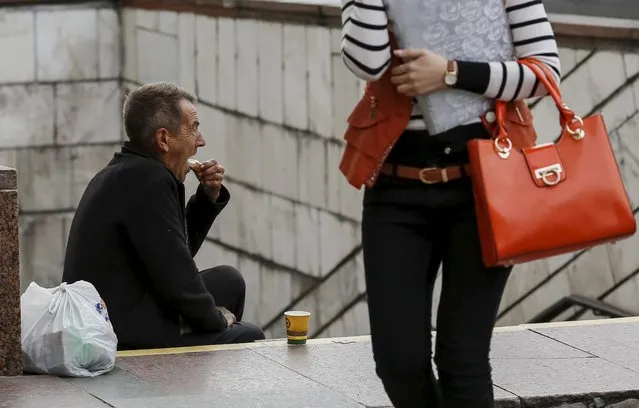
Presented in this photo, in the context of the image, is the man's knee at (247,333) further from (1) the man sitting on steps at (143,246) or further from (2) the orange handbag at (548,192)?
(2) the orange handbag at (548,192)

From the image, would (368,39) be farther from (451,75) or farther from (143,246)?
(143,246)

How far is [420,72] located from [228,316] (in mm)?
2912

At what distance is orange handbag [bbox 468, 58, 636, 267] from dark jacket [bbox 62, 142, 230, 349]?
2.35m

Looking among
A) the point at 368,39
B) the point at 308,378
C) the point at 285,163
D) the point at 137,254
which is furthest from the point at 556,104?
the point at 285,163

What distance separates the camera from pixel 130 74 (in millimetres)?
14820

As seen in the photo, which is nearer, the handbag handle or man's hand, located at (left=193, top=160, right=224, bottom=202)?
the handbag handle

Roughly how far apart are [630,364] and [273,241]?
6.89 meters

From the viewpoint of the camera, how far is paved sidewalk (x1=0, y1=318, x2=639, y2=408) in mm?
5145

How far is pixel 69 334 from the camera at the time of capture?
5430 millimetres

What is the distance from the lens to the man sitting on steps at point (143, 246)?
5.92 meters

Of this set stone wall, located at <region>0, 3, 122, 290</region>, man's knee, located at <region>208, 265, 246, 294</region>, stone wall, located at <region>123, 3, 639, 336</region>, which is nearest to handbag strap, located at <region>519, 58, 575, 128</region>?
man's knee, located at <region>208, 265, 246, 294</region>

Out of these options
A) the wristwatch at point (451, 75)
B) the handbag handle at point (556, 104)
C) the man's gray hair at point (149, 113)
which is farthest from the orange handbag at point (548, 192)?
the man's gray hair at point (149, 113)

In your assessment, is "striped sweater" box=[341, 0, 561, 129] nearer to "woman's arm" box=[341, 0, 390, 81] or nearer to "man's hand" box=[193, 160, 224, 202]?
"woman's arm" box=[341, 0, 390, 81]

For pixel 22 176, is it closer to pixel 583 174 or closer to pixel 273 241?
pixel 273 241
